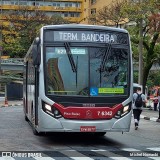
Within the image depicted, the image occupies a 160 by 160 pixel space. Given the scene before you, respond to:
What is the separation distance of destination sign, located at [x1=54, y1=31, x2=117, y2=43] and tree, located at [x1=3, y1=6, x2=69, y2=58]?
62.5 meters

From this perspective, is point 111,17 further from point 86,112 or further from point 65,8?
point 65,8

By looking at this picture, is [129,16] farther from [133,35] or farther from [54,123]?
[54,123]

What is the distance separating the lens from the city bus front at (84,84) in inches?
478

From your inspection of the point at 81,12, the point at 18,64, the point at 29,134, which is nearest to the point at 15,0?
the point at 81,12

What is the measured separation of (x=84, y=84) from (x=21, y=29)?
2703 inches

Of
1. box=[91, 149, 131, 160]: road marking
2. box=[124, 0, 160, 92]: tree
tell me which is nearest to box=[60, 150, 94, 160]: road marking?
box=[91, 149, 131, 160]: road marking

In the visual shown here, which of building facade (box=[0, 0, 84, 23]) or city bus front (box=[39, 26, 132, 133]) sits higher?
building facade (box=[0, 0, 84, 23])

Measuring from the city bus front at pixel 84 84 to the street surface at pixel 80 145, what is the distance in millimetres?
649

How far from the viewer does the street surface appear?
10.8 metres

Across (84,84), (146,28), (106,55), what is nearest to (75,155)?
(84,84)

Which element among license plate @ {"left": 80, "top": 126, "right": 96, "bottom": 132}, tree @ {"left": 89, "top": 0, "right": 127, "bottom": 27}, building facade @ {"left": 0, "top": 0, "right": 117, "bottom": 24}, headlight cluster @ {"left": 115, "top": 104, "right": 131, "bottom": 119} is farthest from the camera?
building facade @ {"left": 0, "top": 0, "right": 117, "bottom": 24}

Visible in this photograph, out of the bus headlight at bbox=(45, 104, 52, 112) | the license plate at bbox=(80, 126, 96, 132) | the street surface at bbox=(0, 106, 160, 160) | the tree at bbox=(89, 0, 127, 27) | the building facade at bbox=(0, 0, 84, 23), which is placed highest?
the building facade at bbox=(0, 0, 84, 23)

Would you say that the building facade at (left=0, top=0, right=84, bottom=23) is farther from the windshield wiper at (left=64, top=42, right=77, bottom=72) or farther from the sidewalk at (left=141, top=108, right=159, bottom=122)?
the windshield wiper at (left=64, top=42, right=77, bottom=72)

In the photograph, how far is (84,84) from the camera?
40.3 ft
